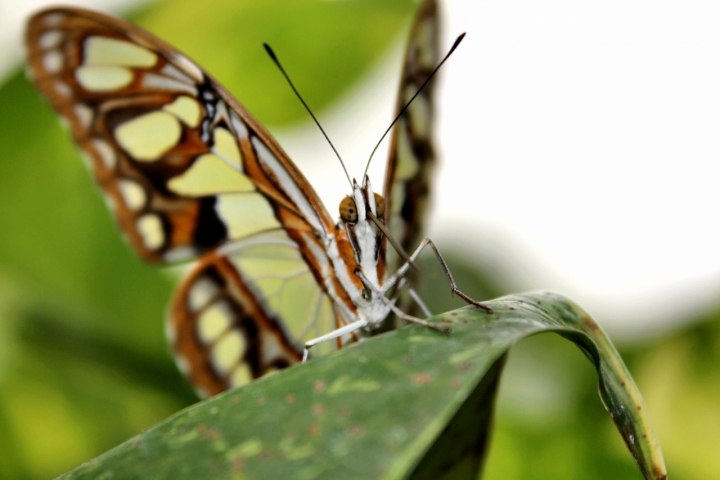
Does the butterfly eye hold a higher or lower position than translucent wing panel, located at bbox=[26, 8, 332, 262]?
lower

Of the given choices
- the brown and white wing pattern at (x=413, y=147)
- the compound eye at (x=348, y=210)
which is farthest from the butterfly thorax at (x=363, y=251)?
the brown and white wing pattern at (x=413, y=147)

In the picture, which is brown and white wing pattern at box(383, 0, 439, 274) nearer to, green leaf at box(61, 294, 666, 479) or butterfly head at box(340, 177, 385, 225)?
butterfly head at box(340, 177, 385, 225)

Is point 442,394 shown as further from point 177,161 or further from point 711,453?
point 711,453

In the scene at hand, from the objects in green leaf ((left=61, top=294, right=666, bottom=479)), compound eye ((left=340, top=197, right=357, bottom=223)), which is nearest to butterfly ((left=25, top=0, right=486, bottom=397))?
compound eye ((left=340, top=197, right=357, bottom=223))

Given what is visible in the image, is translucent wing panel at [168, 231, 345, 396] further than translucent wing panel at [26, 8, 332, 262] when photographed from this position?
Yes

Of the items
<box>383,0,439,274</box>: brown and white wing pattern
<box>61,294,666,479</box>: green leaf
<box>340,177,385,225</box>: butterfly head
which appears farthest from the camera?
<box>383,0,439,274</box>: brown and white wing pattern

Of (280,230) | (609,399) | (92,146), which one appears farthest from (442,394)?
(92,146)

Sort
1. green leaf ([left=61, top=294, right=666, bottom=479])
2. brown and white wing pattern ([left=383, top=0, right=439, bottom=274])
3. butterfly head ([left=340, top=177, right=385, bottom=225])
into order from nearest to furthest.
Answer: green leaf ([left=61, top=294, right=666, bottom=479])
butterfly head ([left=340, top=177, right=385, bottom=225])
brown and white wing pattern ([left=383, top=0, right=439, bottom=274])

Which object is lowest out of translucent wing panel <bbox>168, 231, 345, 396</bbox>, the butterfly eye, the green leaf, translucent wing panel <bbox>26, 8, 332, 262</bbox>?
translucent wing panel <bbox>168, 231, 345, 396</bbox>
